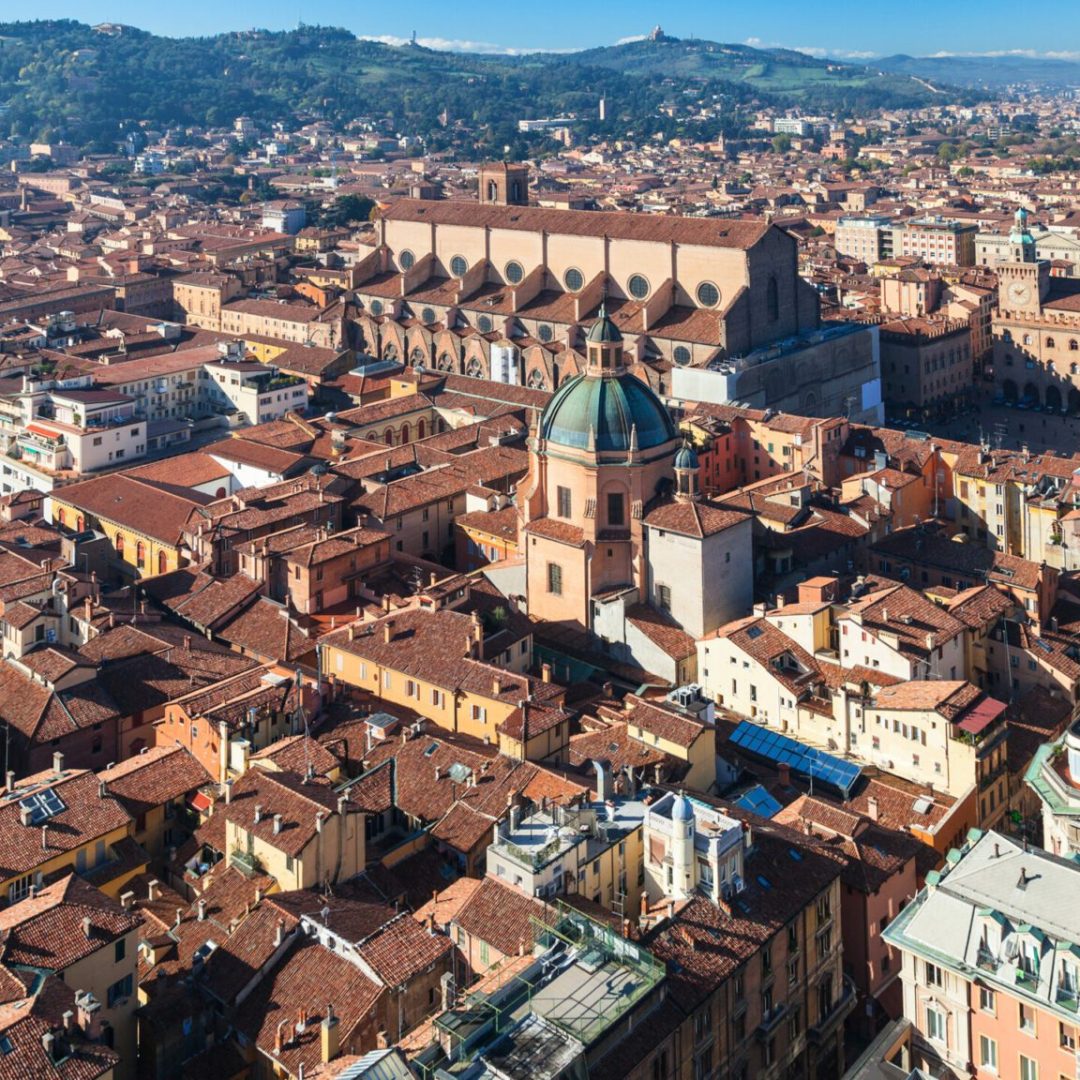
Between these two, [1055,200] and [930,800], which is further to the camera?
[1055,200]

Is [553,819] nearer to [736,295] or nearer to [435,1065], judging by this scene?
[435,1065]

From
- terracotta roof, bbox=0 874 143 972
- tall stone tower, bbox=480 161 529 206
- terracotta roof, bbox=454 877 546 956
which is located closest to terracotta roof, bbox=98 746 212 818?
terracotta roof, bbox=0 874 143 972

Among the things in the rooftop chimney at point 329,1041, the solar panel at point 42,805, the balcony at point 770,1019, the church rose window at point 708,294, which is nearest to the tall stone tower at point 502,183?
the church rose window at point 708,294

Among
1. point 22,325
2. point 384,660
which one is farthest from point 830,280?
point 384,660

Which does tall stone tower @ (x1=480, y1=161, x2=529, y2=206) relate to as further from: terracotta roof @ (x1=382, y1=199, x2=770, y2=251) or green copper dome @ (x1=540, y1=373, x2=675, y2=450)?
green copper dome @ (x1=540, y1=373, x2=675, y2=450)

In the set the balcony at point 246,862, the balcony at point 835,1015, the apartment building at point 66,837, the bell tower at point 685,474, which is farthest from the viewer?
the bell tower at point 685,474

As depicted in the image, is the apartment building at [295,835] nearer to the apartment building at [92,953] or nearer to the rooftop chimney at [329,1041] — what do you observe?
the apartment building at [92,953]
